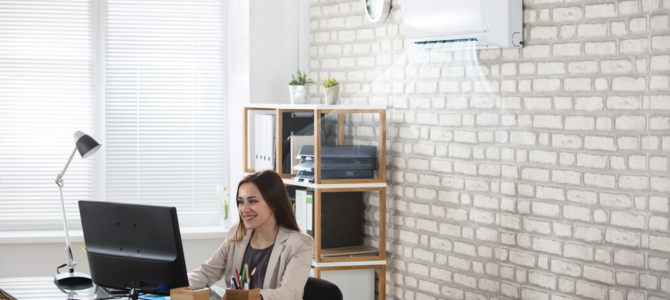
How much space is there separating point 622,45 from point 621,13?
0.12 m

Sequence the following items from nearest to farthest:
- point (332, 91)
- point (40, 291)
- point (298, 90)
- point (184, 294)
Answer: point (184, 294)
point (40, 291)
point (332, 91)
point (298, 90)

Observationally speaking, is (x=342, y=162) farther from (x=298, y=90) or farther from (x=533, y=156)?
(x=533, y=156)

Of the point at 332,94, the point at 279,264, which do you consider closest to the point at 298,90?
the point at 332,94

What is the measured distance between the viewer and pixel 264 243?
232 centimetres

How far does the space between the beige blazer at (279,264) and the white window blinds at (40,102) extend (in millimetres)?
2031

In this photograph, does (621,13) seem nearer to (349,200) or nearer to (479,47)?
(479,47)

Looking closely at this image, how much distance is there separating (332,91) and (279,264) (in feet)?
4.48

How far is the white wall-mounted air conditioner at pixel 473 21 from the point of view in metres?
2.45

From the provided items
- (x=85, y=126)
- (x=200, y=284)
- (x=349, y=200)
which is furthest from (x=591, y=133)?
(x=85, y=126)

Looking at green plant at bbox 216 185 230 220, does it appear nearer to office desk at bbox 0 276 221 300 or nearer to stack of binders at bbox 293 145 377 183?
stack of binders at bbox 293 145 377 183

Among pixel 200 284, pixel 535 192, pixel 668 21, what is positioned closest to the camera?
pixel 668 21

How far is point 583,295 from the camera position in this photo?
7.90ft

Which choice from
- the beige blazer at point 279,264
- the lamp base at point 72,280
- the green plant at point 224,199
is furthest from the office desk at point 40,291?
the green plant at point 224,199

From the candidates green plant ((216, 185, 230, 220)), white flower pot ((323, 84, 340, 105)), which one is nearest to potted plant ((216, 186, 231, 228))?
green plant ((216, 185, 230, 220))
